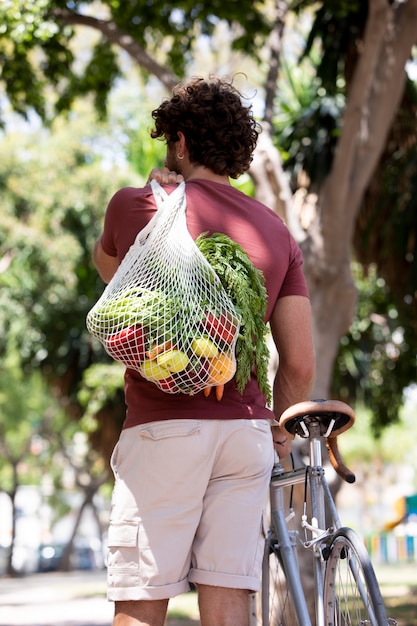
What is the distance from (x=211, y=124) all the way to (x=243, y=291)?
0.59 m

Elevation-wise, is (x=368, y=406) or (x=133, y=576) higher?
(x=368, y=406)

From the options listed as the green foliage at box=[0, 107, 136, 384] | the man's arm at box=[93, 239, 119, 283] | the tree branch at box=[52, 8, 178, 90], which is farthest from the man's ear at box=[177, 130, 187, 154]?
the green foliage at box=[0, 107, 136, 384]

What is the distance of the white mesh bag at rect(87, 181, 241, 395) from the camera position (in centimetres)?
242

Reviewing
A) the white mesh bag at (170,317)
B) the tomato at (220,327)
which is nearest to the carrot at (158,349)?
the white mesh bag at (170,317)

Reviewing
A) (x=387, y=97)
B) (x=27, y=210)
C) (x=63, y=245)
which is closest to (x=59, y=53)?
(x=387, y=97)

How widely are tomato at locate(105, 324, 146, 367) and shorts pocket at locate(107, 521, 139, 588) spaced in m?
0.45

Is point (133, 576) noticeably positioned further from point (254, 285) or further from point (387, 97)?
point (387, 97)

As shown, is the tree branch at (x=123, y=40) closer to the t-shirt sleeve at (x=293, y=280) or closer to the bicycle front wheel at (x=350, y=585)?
the t-shirt sleeve at (x=293, y=280)

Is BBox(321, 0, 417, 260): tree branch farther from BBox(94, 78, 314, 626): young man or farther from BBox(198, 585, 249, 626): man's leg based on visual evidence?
BBox(198, 585, 249, 626): man's leg

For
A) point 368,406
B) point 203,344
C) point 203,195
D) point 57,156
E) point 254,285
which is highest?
point 57,156

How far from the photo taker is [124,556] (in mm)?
2557

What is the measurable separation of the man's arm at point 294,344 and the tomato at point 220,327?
18.9 inches

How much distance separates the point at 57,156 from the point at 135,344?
54.3 ft

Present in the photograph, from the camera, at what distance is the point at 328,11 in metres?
9.05
